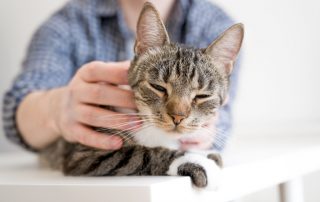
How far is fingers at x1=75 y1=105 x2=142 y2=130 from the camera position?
0.77 m

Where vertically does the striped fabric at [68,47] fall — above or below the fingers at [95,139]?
above

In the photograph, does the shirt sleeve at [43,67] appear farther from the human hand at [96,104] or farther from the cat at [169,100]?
the cat at [169,100]

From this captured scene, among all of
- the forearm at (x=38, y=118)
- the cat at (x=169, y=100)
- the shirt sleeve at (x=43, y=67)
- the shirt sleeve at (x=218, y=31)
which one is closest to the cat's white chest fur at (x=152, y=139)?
the cat at (x=169, y=100)

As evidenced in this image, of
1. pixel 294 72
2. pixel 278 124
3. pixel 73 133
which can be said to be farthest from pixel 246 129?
pixel 73 133

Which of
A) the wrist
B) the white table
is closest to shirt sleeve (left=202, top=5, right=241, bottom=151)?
the white table

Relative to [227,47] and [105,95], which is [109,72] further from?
[227,47]

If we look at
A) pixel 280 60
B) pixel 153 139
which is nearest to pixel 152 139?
pixel 153 139

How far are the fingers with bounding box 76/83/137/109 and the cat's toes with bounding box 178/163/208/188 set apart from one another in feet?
0.49

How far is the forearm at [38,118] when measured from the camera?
0.98 meters

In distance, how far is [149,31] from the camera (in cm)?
72

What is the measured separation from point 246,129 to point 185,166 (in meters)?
0.80

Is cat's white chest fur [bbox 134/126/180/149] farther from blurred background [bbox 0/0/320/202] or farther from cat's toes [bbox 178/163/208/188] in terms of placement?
blurred background [bbox 0/0/320/202]

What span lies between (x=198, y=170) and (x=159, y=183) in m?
0.08

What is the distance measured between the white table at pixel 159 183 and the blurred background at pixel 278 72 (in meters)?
0.28
